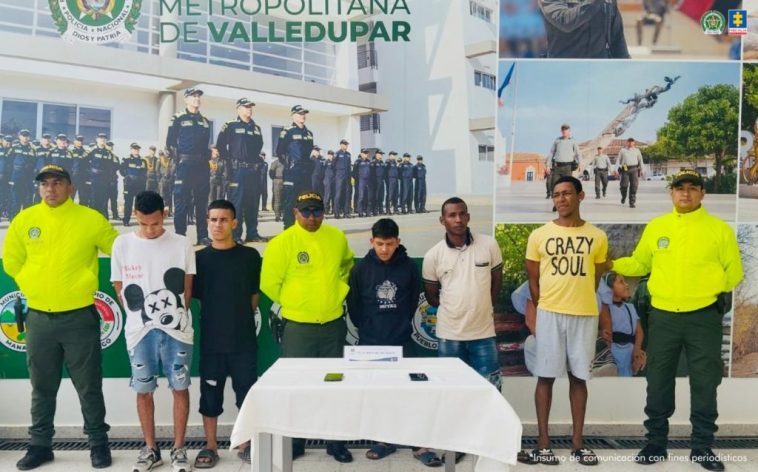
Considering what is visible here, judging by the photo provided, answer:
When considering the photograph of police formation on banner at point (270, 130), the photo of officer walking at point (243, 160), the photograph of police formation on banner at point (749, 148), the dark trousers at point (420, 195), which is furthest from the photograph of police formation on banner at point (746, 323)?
the photo of officer walking at point (243, 160)

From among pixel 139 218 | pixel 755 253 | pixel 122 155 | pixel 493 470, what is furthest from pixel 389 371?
pixel 755 253

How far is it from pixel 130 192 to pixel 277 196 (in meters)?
1.03

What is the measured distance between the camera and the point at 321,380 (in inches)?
97.0

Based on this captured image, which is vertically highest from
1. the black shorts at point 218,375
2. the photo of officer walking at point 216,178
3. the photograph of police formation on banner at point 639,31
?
the photograph of police formation on banner at point 639,31

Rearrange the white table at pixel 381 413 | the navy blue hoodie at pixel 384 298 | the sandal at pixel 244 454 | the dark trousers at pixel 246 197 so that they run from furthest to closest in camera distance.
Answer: the dark trousers at pixel 246 197
the sandal at pixel 244 454
the navy blue hoodie at pixel 384 298
the white table at pixel 381 413

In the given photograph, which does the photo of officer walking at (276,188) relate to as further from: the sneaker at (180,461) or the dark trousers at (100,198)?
the sneaker at (180,461)

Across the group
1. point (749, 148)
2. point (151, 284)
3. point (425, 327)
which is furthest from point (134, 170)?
point (749, 148)

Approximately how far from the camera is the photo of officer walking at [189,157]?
161 inches

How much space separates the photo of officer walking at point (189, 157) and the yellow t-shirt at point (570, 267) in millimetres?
2370

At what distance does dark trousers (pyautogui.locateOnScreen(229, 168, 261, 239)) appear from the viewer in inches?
162

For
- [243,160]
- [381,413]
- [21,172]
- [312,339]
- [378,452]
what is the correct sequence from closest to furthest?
[381,413] < [312,339] < [378,452] < [21,172] < [243,160]

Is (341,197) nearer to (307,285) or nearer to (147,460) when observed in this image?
(307,285)

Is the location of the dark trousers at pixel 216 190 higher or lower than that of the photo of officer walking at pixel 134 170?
lower

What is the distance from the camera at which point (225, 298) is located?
349 cm
